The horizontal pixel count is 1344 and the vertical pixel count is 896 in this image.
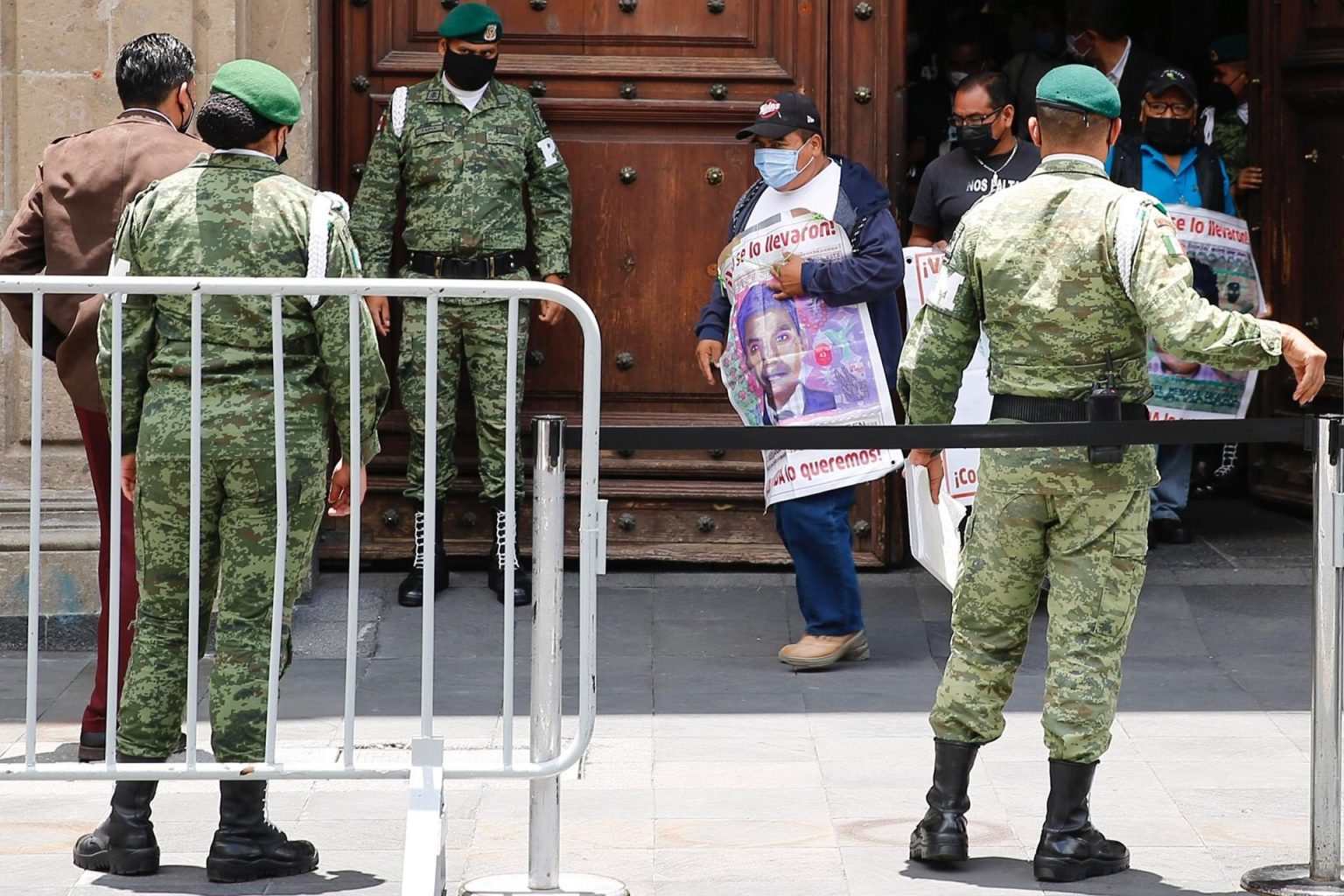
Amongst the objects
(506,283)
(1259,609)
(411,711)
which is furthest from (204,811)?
(1259,609)

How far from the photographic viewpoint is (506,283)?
14.8ft

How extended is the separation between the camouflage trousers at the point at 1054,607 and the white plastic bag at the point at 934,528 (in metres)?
1.18

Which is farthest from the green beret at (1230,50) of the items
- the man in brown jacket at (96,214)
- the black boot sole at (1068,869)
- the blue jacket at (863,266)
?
the black boot sole at (1068,869)

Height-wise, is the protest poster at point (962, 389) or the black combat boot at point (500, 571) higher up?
the protest poster at point (962, 389)

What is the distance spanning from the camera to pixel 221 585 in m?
4.88

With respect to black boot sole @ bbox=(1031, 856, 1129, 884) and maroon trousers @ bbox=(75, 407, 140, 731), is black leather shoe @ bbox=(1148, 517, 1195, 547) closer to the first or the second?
black boot sole @ bbox=(1031, 856, 1129, 884)

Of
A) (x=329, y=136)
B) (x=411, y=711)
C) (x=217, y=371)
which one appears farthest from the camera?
(x=329, y=136)

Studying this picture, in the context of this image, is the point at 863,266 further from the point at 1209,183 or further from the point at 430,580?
the point at 430,580

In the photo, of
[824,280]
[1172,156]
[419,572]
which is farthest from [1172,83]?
[419,572]

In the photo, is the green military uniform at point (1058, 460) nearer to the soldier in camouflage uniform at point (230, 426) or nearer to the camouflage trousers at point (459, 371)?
the soldier in camouflage uniform at point (230, 426)

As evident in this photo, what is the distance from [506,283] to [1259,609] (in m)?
4.16

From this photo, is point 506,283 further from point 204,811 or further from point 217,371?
point 204,811

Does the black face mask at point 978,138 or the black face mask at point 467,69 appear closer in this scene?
the black face mask at point 978,138

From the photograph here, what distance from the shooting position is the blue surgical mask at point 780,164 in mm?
6918
